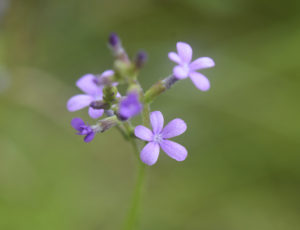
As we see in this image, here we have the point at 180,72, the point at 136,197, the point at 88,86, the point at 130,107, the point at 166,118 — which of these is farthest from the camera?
the point at 166,118

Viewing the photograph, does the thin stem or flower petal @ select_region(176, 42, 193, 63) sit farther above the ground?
flower petal @ select_region(176, 42, 193, 63)

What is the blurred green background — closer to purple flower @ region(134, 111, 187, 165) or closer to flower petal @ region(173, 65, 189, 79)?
purple flower @ region(134, 111, 187, 165)

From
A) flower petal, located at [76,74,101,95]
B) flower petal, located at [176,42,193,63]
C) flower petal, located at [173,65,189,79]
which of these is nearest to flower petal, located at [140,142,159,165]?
flower petal, located at [173,65,189,79]

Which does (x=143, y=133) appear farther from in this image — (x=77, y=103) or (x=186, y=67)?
(x=77, y=103)

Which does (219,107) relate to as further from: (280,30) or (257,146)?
(280,30)

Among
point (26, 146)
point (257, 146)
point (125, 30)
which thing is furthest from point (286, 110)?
point (26, 146)

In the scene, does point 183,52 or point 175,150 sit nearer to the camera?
point 175,150

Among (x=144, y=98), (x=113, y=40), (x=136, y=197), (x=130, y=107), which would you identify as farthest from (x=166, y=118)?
(x=130, y=107)
